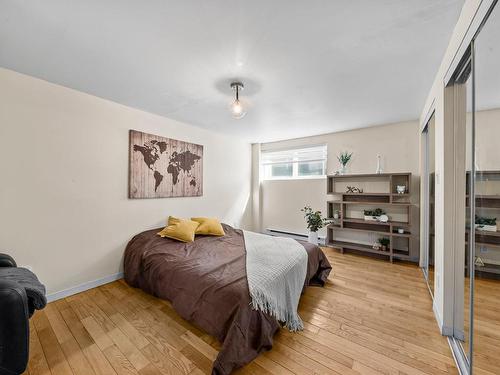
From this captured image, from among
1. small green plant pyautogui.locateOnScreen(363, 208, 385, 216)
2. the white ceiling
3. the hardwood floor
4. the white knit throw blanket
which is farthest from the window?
the hardwood floor

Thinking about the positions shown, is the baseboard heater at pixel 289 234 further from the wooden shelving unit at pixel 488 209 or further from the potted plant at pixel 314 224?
the wooden shelving unit at pixel 488 209

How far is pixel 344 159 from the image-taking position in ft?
12.9

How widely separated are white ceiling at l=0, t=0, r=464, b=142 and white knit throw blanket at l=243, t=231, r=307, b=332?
6.13ft

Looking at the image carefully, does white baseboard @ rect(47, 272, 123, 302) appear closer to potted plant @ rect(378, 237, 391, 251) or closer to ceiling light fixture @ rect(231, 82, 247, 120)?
ceiling light fixture @ rect(231, 82, 247, 120)

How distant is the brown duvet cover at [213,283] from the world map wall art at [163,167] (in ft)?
2.24

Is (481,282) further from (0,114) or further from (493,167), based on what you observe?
(0,114)

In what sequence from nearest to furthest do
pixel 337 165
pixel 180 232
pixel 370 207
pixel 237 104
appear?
pixel 237 104 → pixel 180 232 → pixel 370 207 → pixel 337 165

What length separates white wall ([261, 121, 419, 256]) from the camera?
350 centimetres

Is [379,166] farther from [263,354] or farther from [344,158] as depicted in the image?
[263,354]

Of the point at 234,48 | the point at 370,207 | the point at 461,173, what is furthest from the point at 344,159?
the point at 234,48

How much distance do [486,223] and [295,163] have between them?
361 cm

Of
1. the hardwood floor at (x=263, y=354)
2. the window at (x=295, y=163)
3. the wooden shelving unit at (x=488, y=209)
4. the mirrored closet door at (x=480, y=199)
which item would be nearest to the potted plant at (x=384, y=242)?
the hardwood floor at (x=263, y=354)

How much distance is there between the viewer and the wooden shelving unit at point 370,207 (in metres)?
3.43

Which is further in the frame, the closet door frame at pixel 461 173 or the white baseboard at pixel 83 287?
the white baseboard at pixel 83 287
